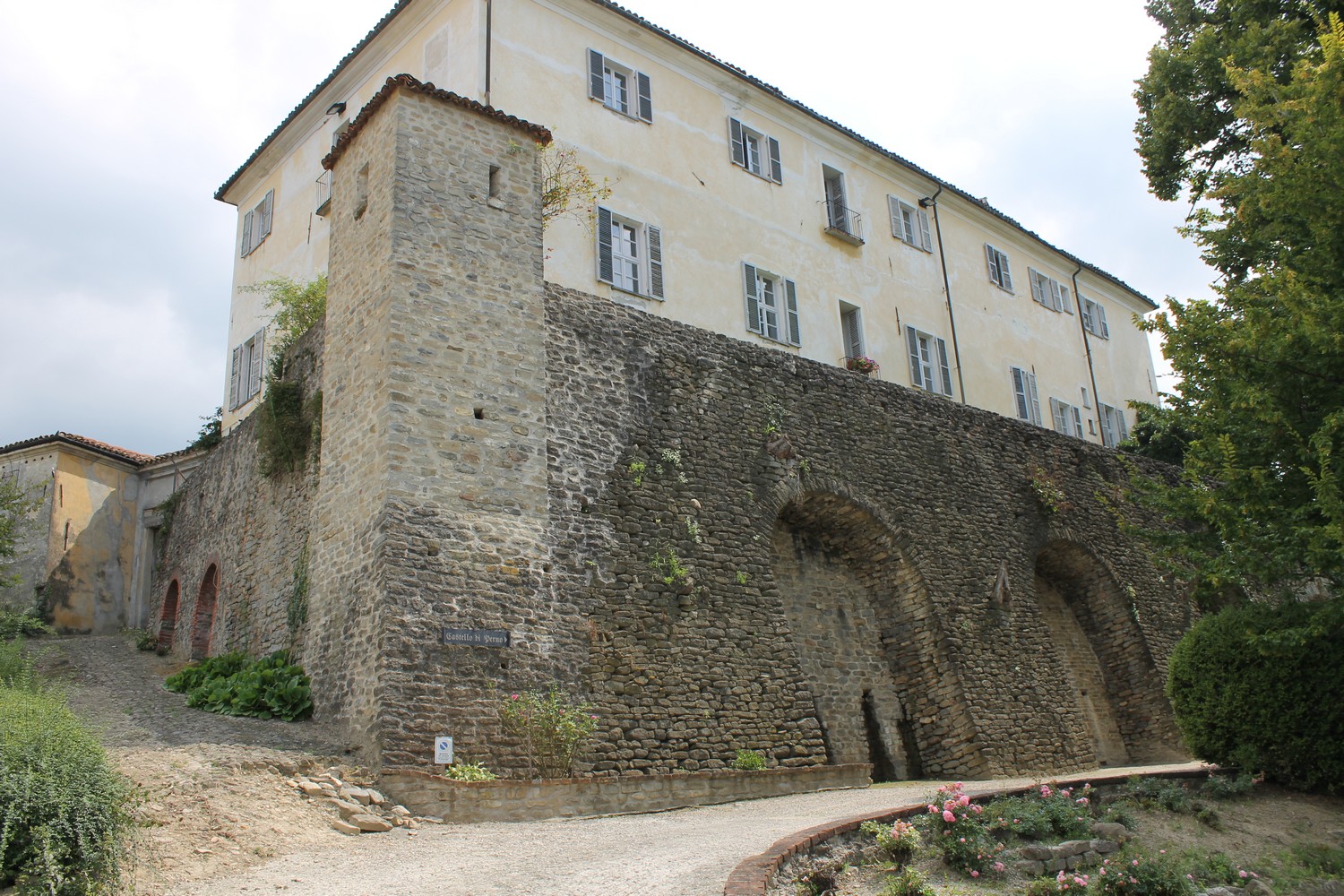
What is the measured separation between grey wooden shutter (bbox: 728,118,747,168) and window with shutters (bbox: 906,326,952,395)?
5820 mm

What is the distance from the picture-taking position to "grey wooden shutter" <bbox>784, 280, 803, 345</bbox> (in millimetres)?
22797

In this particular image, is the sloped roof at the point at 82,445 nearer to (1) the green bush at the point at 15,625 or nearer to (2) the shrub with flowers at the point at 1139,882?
(1) the green bush at the point at 15,625

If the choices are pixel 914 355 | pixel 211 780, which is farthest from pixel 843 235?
pixel 211 780

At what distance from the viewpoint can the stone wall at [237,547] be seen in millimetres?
16062

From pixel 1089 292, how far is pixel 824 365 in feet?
58.4

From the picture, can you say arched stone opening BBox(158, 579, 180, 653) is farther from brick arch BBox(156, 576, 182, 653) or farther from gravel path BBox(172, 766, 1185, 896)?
gravel path BBox(172, 766, 1185, 896)

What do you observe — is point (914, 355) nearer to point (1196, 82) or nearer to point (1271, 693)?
point (1196, 82)

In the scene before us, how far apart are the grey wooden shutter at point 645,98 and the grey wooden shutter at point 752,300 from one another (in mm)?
3444

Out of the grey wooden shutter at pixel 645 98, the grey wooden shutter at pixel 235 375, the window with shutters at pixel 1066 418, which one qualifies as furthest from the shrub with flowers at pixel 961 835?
the window with shutters at pixel 1066 418

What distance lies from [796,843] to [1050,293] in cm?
2623

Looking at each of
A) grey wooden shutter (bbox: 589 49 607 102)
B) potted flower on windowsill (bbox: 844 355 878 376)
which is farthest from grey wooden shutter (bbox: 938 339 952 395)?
grey wooden shutter (bbox: 589 49 607 102)

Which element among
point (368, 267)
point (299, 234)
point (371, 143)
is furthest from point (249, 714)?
point (299, 234)

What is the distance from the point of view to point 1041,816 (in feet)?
33.6

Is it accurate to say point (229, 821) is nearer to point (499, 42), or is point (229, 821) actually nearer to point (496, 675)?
point (496, 675)
